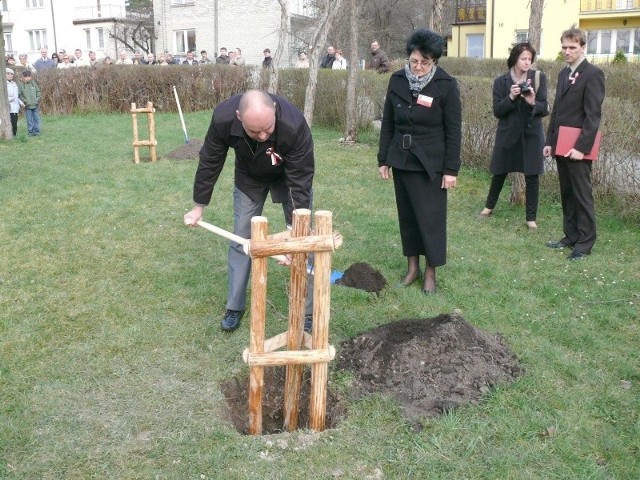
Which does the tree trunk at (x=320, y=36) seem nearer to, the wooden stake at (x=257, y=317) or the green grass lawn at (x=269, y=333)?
the green grass lawn at (x=269, y=333)

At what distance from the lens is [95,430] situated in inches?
143

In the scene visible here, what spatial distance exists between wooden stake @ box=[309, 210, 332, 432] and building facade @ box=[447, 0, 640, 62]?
30.4 meters

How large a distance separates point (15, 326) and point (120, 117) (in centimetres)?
1533

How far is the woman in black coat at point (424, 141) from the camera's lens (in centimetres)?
501

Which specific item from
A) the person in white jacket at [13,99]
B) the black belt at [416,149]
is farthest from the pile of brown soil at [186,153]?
the black belt at [416,149]

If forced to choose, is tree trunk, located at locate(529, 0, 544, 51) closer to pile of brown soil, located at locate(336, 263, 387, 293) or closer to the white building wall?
pile of brown soil, located at locate(336, 263, 387, 293)

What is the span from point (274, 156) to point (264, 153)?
0.07 metres

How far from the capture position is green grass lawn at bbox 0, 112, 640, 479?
11.1 feet

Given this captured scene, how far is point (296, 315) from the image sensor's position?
12.2 ft

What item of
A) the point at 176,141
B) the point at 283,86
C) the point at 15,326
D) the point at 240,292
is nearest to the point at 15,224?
the point at 15,326

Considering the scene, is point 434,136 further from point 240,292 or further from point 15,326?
point 15,326

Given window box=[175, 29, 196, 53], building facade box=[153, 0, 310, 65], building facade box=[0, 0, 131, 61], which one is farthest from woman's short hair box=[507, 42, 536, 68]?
building facade box=[0, 0, 131, 61]

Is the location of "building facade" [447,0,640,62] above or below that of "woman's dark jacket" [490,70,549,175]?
above

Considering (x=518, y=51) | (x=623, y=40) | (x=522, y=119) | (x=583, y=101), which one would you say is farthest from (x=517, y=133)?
(x=623, y=40)
